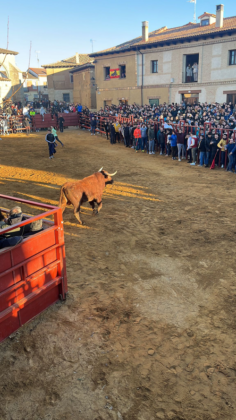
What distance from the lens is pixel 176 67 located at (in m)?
30.2

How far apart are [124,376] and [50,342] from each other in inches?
48.9

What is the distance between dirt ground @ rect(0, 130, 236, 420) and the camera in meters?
3.83

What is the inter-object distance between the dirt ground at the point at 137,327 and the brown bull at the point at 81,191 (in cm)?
63

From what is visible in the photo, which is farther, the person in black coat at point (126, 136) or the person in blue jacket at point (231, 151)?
the person in black coat at point (126, 136)

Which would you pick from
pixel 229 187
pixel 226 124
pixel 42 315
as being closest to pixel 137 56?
pixel 226 124

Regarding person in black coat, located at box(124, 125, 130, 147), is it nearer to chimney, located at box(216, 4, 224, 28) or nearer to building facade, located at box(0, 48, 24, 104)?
chimney, located at box(216, 4, 224, 28)

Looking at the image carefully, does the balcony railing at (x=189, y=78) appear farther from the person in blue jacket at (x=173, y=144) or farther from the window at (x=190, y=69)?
the person in blue jacket at (x=173, y=144)

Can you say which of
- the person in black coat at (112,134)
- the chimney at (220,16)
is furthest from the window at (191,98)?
the person in black coat at (112,134)

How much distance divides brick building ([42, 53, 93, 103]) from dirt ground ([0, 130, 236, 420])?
43.8m

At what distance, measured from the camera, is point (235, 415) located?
3.66 m

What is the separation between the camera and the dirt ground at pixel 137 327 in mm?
3826

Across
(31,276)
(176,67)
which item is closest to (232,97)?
(176,67)

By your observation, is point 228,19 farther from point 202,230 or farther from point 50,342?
point 50,342

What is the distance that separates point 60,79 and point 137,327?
1988 inches
